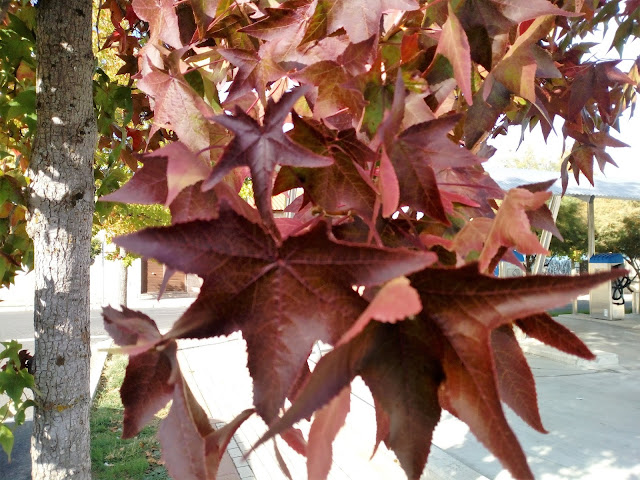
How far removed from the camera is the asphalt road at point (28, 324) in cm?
853

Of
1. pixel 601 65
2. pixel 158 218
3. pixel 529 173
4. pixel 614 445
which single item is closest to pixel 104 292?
pixel 158 218

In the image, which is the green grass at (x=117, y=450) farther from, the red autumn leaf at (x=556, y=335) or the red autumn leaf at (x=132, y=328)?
the red autumn leaf at (x=556, y=335)

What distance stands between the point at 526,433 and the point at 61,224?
12.6 feet

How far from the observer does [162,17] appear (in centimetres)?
63

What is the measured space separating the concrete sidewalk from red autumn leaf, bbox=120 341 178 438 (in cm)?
195

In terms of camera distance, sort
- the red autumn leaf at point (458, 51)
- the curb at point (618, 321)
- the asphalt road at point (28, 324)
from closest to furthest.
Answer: the red autumn leaf at point (458, 51), the asphalt road at point (28, 324), the curb at point (618, 321)

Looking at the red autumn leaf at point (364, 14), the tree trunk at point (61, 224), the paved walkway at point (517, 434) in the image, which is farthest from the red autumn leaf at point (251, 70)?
the paved walkway at point (517, 434)

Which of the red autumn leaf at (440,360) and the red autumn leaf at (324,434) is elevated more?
the red autumn leaf at (440,360)

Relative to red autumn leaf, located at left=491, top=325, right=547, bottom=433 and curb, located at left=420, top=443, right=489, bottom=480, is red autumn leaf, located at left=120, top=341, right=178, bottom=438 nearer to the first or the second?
red autumn leaf, located at left=491, top=325, right=547, bottom=433

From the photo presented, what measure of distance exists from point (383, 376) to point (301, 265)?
82 millimetres

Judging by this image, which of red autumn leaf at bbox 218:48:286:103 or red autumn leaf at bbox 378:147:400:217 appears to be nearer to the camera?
red autumn leaf at bbox 378:147:400:217

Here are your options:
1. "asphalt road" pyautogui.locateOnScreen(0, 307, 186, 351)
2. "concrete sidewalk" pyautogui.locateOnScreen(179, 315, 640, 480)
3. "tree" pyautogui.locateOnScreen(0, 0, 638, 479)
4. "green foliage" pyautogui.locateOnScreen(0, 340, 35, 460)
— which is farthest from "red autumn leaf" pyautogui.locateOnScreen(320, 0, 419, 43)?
"asphalt road" pyautogui.locateOnScreen(0, 307, 186, 351)

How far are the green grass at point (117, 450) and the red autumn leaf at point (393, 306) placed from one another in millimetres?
3090

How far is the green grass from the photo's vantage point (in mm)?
3381
